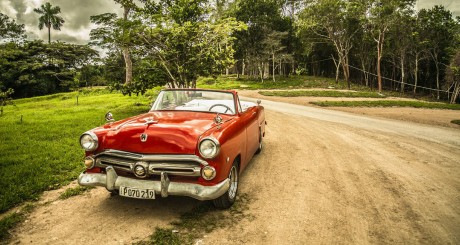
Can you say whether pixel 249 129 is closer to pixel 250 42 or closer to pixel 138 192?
pixel 138 192

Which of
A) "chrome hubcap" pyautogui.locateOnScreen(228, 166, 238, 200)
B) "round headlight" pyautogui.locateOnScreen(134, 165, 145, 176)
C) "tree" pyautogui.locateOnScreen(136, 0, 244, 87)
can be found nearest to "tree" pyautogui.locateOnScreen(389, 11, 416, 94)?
"tree" pyautogui.locateOnScreen(136, 0, 244, 87)

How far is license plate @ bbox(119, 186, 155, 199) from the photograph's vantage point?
128 inches

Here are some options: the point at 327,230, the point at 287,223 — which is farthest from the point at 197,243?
the point at 327,230

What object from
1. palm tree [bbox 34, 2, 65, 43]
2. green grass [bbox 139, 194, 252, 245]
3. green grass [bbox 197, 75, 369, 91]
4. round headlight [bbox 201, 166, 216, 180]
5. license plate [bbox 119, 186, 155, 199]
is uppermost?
palm tree [bbox 34, 2, 65, 43]

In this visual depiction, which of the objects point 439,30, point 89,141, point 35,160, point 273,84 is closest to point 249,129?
point 89,141

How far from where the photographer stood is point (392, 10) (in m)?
24.0

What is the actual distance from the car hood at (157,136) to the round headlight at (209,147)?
0.10 metres

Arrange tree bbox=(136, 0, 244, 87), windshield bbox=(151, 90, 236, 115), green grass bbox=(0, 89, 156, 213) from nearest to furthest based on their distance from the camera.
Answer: green grass bbox=(0, 89, 156, 213)
windshield bbox=(151, 90, 236, 115)
tree bbox=(136, 0, 244, 87)

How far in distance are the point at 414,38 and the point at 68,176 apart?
3760cm

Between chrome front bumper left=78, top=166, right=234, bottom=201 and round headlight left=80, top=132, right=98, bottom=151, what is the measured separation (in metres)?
0.36

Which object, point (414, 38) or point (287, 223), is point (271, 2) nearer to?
point (414, 38)

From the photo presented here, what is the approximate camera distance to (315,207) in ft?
12.5

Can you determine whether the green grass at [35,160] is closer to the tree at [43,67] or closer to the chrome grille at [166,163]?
the chrome grille at [166,163]

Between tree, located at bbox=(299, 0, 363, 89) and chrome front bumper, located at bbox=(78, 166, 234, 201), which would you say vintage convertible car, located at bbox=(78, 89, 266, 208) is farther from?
tree, located at bbox=(299, 0, 363, 89)
